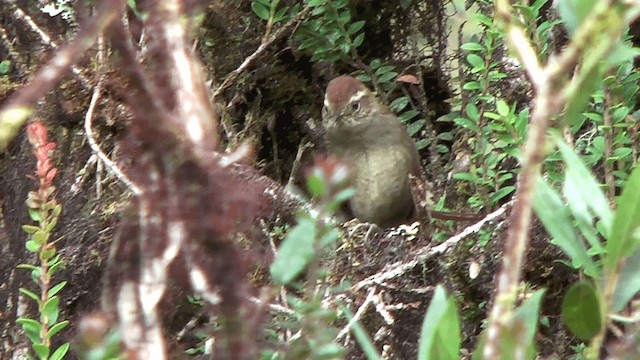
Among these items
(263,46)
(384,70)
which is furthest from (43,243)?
(384,70)

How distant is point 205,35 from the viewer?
2271 millimetres

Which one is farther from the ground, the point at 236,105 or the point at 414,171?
the point at 236,105

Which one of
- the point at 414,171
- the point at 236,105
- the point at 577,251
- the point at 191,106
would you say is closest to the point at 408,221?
the point at 414,171

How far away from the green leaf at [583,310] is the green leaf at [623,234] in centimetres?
7

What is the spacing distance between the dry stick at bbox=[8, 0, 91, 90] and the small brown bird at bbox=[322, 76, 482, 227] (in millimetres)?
608

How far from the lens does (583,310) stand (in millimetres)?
852

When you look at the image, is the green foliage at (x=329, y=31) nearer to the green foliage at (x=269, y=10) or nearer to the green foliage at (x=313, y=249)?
→ the green foliage at (x=269, y=10)

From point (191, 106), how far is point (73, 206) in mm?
1385

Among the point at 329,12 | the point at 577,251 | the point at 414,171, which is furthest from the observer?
the point at 414,171

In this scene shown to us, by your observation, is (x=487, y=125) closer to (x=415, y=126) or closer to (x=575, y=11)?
(x=415, y=126)

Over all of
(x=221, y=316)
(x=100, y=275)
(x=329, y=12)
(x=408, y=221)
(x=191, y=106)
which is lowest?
(x=408, y=221)

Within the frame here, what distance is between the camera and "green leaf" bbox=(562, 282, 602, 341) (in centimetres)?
84

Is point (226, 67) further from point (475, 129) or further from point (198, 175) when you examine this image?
point (198, 175)

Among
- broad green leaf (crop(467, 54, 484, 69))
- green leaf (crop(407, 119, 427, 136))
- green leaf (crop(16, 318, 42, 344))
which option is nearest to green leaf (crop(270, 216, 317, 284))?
green leaf (crop(16, 318, 42, 344))
